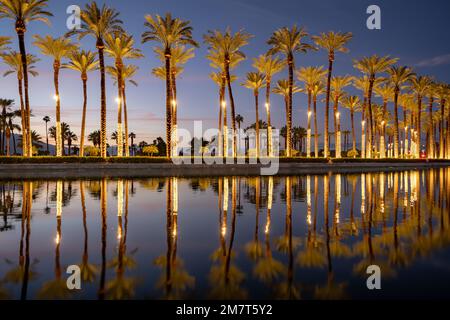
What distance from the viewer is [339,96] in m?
65.0

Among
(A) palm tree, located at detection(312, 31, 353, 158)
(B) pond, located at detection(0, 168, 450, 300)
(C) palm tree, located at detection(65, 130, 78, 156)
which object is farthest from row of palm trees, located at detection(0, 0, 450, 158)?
(C) palm tree, located at detection(65, 130, 78, 156)

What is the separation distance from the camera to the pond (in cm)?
516

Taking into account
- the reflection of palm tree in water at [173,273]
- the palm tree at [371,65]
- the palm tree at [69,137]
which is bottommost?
the reflection of palm tree in water at [173,273]

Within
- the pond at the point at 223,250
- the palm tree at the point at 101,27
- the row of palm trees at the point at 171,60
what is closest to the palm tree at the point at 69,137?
the row of palm trees at the point at 171,60

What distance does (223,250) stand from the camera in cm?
728

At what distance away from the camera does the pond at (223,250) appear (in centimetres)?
516

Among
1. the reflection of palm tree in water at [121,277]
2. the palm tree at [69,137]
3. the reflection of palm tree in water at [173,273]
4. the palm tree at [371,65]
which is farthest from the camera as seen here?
the palm tree at [69,137]

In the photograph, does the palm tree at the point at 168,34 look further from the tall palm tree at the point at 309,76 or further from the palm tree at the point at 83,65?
the tall palm tree at the point at 309,76

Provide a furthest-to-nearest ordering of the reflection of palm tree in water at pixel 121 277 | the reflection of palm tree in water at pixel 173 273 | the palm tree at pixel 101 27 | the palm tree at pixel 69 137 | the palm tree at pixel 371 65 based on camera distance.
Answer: the palm tree at pixel 69 137
the palm tree at pixel 371 65
the palm tree at pixel 101 27
the reflection of palm tree in water at pixel 173 273
the reflection of palm tree in water at pixel 121 277

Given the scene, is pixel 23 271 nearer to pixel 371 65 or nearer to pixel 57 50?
pixel 57 50

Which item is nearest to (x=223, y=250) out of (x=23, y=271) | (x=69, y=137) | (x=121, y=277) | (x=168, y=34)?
(x=121, y=277)

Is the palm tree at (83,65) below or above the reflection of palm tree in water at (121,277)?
above

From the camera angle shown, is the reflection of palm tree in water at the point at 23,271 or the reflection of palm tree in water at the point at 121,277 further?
the reflection of palm tree in water at the point at 23,271

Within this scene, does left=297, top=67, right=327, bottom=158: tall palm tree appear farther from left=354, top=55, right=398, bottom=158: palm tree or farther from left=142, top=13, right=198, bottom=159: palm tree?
left=142, top=13, right=198, bottom=159: palm tree
